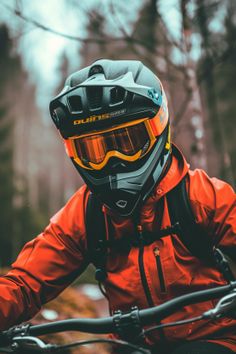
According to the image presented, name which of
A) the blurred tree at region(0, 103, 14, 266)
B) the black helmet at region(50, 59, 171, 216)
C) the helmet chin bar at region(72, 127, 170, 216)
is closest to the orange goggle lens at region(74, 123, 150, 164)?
the black helmet at region(50, 59, 171, 216)

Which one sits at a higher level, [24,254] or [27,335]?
[24,254]

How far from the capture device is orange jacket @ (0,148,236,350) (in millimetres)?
3010

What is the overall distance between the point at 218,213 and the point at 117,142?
780 mm

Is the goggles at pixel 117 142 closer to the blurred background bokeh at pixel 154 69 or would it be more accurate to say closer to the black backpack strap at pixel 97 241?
the black backpack strap at pixel 97 241

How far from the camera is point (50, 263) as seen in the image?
3.28m

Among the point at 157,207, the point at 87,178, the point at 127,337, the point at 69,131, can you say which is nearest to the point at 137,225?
the point at 157,207

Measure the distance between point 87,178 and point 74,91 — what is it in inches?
22.6

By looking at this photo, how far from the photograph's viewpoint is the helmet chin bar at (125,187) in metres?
3.19

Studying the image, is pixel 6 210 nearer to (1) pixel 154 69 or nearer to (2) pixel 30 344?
(1) pixel 154 69

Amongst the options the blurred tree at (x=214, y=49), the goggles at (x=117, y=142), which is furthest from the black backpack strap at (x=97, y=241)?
the blurred tree at (x=214, y=49)

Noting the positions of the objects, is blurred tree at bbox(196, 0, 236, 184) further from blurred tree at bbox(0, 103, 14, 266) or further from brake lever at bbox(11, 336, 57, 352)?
blurred tree at bbox(0, 103, 14, 266)

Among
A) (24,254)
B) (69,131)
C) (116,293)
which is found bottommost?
(116,293)

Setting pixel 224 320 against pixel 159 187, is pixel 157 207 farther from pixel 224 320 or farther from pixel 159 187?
pixel 224 320

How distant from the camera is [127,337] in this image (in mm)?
2303
